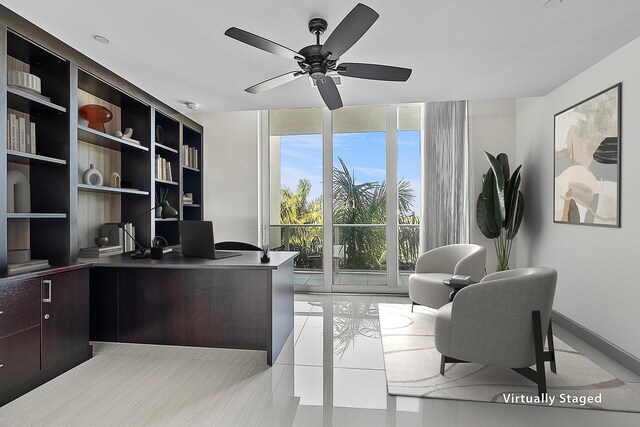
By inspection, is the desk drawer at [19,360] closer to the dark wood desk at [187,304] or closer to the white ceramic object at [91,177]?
the dark wood desk at [187,304]

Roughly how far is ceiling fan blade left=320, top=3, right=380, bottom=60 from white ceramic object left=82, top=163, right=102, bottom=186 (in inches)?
92.8

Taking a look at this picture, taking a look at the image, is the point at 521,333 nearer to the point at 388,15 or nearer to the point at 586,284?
the point at 586,284

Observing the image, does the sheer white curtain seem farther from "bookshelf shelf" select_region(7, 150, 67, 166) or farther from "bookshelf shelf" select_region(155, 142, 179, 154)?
"bookshelf shelf" select_region(7, 150, 67, 166)

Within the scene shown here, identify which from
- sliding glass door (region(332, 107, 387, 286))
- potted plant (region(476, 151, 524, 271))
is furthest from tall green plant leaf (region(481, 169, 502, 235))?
sliding glass door (region(332, 107, 387, 286))

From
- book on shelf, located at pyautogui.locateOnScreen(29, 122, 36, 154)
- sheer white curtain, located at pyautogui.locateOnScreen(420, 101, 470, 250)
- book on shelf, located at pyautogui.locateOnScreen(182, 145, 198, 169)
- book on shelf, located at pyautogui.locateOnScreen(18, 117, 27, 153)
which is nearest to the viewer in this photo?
book on shelf, located at pyautogui.locateOnScreen(18, 117, 27, 153)

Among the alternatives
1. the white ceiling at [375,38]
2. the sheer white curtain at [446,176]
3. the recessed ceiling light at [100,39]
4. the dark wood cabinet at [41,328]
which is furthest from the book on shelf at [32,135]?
the sheer white curtain at [446,176]

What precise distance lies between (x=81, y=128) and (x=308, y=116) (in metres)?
2.93

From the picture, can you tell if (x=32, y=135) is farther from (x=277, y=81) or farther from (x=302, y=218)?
(x=302, y=218)

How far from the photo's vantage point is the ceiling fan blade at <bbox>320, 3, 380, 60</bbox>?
5.58 feet

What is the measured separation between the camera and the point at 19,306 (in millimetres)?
2170

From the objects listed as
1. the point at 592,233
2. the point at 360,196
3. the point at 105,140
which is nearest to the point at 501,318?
the point at 592,233

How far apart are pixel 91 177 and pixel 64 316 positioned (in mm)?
1228

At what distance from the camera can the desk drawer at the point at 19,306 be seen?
2.07m

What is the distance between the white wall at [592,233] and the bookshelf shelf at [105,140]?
167 inches
